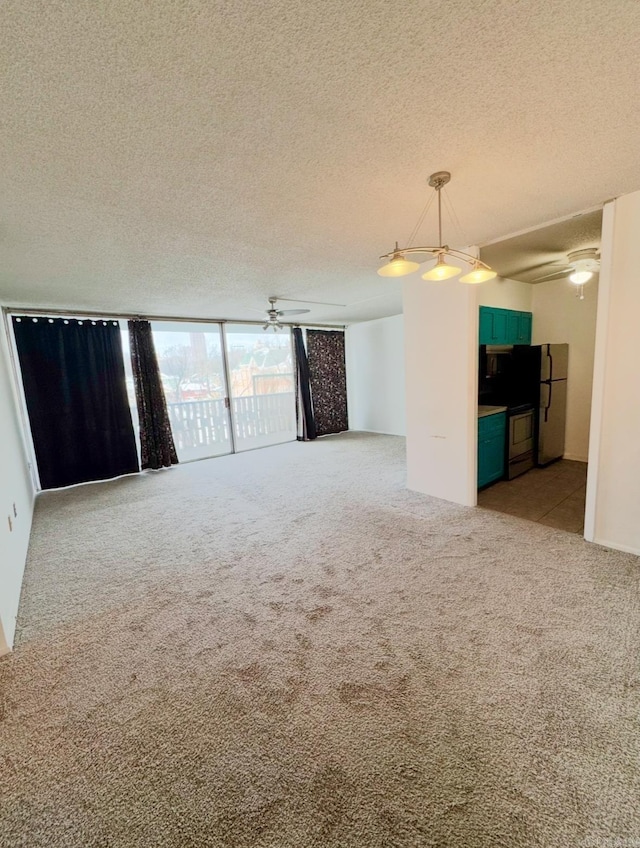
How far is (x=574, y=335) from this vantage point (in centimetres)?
447

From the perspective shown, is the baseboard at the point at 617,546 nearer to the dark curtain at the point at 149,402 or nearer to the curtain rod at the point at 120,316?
the dark curtain at the point at 149,402

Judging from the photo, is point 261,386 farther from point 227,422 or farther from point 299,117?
point 299,117

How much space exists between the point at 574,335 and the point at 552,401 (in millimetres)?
996

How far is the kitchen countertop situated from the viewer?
3618 mm

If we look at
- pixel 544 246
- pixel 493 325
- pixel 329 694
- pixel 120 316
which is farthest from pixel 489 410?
pixel 120 316

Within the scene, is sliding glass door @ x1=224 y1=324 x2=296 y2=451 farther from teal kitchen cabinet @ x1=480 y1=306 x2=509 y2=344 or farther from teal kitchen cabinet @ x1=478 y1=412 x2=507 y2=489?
teal kitchen cabinet @ x1=478 y1=412 x2=507 y2=489

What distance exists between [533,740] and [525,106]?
2429 millimetres

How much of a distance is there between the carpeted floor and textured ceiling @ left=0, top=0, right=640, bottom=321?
2.37m

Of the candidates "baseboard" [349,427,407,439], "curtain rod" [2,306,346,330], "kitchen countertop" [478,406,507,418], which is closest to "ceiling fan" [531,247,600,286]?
"kitchen countertop" [478,406,507,418]

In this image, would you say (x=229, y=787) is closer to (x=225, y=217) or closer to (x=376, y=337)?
(x=225, y=217)

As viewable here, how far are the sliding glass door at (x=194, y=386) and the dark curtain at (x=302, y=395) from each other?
143cm

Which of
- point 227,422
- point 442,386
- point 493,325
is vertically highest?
point 493,325

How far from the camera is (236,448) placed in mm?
6383

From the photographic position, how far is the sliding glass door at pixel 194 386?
230 inches
